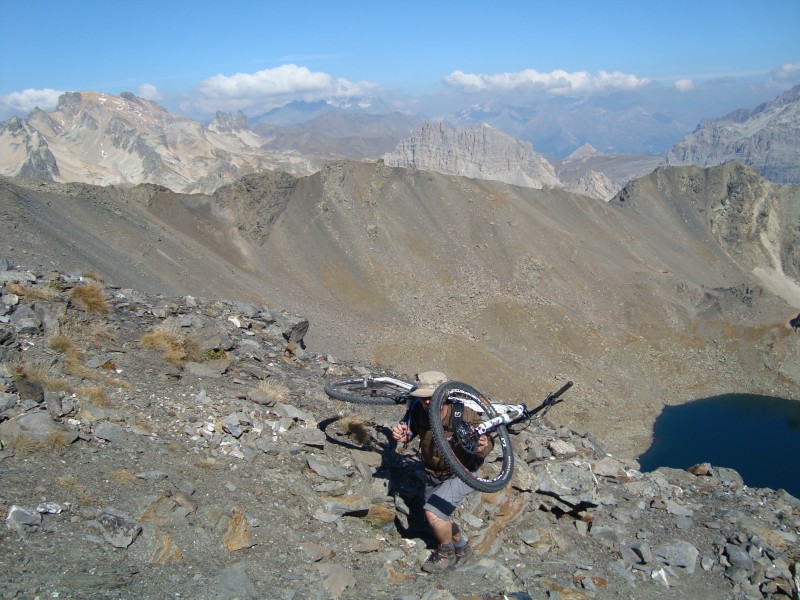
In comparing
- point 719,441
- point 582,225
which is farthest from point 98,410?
point 582,225

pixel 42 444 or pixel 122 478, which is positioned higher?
pixel 42 444

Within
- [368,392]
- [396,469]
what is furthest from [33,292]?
[396,469]

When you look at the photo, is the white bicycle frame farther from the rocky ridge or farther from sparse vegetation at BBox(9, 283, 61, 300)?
sparse vegetation at BBox(9, 283, 61, 300)

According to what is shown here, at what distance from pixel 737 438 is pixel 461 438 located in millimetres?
47448

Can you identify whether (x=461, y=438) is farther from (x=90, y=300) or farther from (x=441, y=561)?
(x=90, y=300)

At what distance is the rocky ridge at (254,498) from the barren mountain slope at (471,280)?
25.4m

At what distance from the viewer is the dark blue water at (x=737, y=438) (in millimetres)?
41219

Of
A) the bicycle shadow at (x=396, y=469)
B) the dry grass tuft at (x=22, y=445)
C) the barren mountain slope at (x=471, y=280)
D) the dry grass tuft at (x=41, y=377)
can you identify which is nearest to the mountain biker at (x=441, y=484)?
the bicycle shadow at (x=396, y=469)

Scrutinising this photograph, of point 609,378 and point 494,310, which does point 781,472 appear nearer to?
point 609,378

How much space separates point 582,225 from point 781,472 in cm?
3843

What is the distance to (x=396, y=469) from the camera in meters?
10.8

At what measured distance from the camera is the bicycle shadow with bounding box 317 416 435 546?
9.40 m

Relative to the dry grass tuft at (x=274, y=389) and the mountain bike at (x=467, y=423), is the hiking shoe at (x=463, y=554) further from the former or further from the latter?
the dry grass tuft at (x=274, y=389)

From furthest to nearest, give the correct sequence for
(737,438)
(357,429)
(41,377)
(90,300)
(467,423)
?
(737,438), (90,300), (357,429), (41,377), (467,423)
